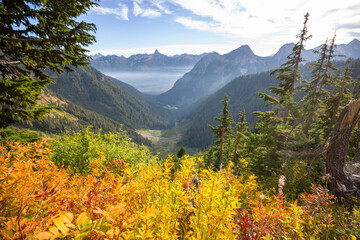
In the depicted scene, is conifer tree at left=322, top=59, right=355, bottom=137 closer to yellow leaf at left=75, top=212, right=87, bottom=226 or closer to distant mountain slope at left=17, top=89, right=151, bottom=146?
yellow leaf at left=75, top=212, right=87, bottom=226

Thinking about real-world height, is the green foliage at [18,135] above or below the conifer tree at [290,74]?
below

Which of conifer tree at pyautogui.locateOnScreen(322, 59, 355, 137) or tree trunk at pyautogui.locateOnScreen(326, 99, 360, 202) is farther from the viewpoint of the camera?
conifer tree at pyautogui.locateOnScreen(322, 59, 355, 137)

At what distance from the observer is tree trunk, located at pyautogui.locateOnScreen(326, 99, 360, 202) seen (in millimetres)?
6648

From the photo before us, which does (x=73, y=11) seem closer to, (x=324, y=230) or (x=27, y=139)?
(x=27, y=139)

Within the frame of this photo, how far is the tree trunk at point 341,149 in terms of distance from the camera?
6648 millimetres

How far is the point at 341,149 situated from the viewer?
688cm

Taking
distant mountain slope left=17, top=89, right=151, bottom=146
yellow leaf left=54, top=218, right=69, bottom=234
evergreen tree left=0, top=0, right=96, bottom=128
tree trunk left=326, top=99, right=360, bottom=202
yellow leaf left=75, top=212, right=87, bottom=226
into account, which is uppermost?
evergreen tree left=0, top=0, right=96, bottom=128

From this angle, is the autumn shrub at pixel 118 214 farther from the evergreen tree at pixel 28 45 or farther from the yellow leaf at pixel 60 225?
the evergreen tree at pixel 28 45

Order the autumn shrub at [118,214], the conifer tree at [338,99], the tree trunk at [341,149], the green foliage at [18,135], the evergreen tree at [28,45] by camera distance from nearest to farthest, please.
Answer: the autumn shrub at [118,214], the evergreen tree at [28,45], the green foliage at [18,135], the tree trunk at [341,149], the conifer tree at [338,99]

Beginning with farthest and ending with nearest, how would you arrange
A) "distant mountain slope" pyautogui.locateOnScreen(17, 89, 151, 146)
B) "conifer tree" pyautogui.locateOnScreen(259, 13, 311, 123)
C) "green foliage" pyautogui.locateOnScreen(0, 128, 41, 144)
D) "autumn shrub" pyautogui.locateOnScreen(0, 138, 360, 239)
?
1. "distant mountain slope" pyautogui.locateOnScreen(17, 89, 151, 146)
2. "conifer tree" pyautogui.locateOnScreen(259, 13, 311, 123)
3. "green foliage" pyautogui.locateOnScreen(0, 128, 41, 144)
4. "autumn shrub" pyautogui.locateOnScreen(0, 138, 360, 239)

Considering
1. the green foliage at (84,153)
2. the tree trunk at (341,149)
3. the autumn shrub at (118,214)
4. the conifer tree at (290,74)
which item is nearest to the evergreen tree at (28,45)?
the green foliage at (84,153)

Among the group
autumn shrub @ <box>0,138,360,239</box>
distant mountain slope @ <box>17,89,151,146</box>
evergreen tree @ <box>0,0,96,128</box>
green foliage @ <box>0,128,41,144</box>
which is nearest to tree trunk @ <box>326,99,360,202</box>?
autumn shrub @ <box>0,138,360,239</box>

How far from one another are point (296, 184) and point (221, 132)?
1625 centimetres

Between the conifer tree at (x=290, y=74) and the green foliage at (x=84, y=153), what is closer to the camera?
the green foliage at (x=84, y=153)
